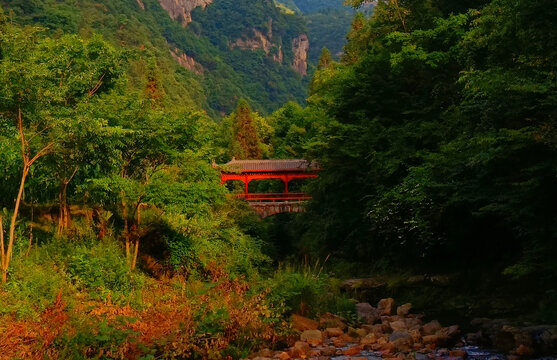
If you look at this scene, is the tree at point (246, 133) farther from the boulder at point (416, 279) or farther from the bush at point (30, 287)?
the bush at point (30, 287)

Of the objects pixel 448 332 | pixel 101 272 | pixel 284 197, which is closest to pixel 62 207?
pixel 101 272

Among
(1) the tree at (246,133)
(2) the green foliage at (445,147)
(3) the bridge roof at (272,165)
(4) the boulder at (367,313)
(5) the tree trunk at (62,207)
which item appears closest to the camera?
(2) the green foliage at (445,147)

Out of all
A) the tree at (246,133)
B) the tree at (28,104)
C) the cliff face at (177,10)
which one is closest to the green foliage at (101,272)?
the tree at (28,104)

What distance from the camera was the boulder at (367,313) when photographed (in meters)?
11.6

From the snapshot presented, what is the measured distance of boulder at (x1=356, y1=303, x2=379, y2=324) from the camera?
38.2 ft

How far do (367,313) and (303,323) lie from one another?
242cm

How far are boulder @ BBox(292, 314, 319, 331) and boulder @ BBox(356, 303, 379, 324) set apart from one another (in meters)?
1.52

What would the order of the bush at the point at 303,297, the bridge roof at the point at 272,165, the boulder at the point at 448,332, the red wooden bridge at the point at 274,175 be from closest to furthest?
the boulder at the point at 448,332 → the bush at the point at 303,297 → the red wooden bridge at the point at 274,175 → the bridge roof at the point at 272,165

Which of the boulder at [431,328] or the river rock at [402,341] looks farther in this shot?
the boulder at [431,328]

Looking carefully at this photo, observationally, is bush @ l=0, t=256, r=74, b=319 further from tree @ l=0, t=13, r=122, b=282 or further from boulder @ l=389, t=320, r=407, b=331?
boulder @ l=389, t=320, r=407, b=331

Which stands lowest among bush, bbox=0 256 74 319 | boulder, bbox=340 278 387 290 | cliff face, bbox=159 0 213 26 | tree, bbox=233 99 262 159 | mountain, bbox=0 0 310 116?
boulder, bbox=340 278 387 290

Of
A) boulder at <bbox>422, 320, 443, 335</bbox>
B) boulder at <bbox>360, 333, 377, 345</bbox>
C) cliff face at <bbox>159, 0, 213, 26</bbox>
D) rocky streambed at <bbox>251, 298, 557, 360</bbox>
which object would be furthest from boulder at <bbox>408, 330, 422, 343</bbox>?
cliff face at <bbox>159, 0, 213, 26</bbox>

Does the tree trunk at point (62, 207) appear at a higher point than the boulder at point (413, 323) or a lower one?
higher

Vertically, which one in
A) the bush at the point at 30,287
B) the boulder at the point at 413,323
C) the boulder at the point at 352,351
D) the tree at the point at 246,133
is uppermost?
the tree at the point at 246,133
